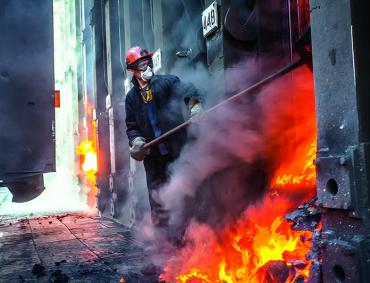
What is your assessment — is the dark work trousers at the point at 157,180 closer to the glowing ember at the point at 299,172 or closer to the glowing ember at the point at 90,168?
the glowing ember at the point at 299,172

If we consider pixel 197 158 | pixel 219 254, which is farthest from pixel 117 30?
pixel 219 254

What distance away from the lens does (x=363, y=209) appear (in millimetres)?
1741

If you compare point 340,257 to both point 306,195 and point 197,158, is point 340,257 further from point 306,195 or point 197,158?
point 197,158

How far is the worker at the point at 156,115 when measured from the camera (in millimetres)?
4266

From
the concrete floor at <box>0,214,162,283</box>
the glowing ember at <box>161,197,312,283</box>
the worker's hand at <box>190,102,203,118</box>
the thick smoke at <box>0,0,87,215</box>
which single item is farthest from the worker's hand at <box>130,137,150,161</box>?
the thick smoke at <box>0,0,87,215</box>

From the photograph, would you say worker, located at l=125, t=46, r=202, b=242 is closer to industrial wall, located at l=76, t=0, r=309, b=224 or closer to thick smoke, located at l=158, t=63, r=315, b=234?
thick smoke, located at l=158, t=63, r=315, b=234

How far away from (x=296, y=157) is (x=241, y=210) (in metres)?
0.81

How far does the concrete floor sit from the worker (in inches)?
27.5

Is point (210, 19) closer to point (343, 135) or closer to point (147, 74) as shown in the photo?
point (147, 74)

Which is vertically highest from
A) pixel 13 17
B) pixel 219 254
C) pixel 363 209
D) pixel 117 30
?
pixel 117 30

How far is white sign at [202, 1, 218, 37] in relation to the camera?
3.89m

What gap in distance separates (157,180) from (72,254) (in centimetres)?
133

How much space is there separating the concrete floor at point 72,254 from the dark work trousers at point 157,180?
1.45ft

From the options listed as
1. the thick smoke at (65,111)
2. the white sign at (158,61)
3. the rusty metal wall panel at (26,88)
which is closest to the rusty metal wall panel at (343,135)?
the white sign at (158,61)
